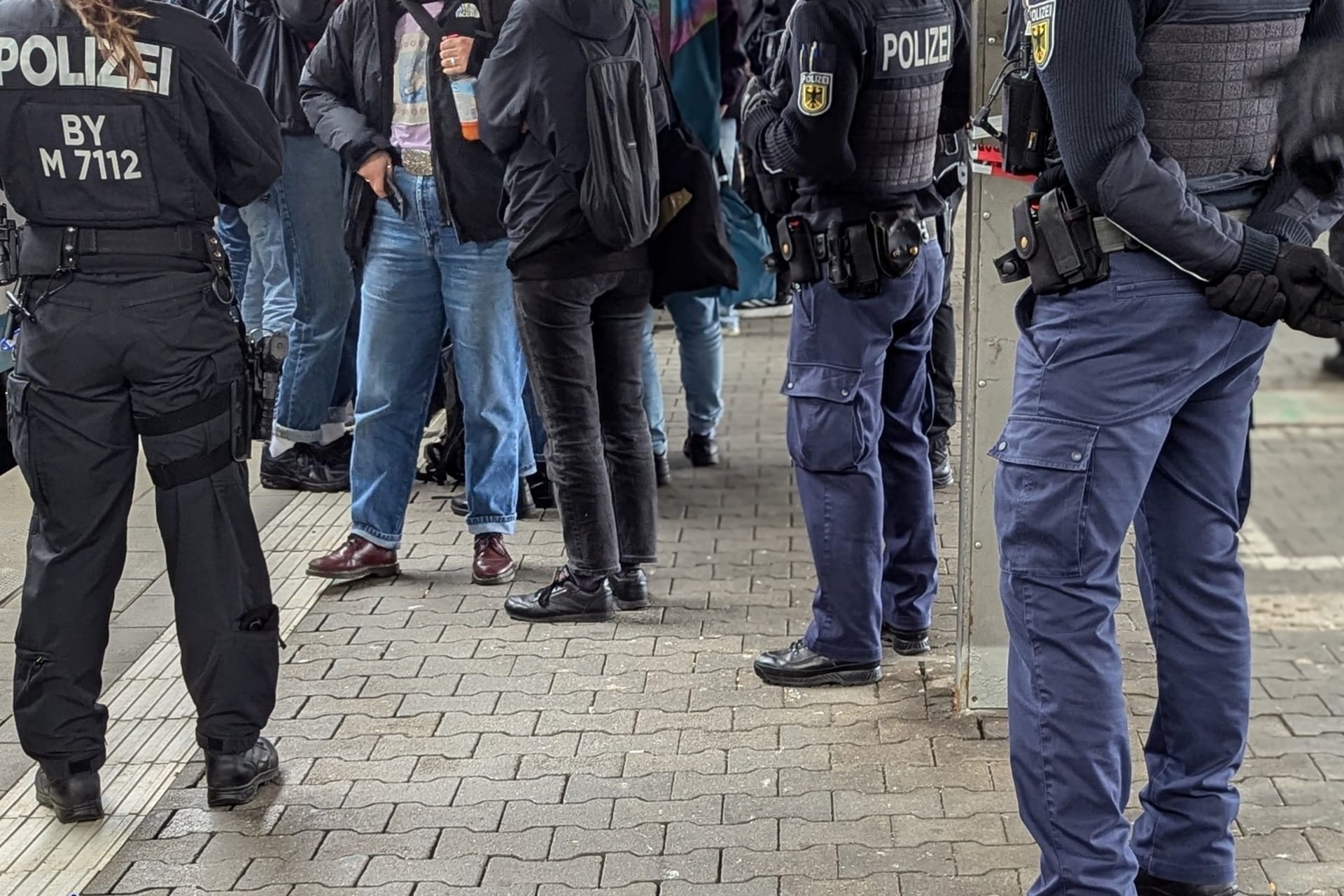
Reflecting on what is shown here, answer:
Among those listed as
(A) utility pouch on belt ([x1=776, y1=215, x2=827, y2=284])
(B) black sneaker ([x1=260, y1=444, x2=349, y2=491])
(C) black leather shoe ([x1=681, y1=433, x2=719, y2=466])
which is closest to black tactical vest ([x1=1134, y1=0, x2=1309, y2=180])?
(A) utility pouch on belt ([x1=776, y1=215, x2=827, y2=284])

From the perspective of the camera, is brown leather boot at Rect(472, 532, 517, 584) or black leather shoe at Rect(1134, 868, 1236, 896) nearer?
black leather shoe at Rect(1134, 868, 1236, 896)

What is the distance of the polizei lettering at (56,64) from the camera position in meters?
3.44

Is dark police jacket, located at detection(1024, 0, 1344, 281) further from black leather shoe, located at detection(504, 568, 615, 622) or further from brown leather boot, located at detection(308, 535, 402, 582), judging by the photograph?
brown leather boot, located at detection(308, 535, 402, 582)

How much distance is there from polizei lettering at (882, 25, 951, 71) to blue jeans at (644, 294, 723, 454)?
95.5 inches

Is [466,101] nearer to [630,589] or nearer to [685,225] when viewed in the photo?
[685,225]

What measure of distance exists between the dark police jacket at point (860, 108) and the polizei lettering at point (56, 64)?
1.63 meters

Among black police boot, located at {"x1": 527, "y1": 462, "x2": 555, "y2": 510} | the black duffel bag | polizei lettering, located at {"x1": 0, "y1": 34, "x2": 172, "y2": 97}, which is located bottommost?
black police boot, located at {"x1": 527, "y1": 462, "x2": 555, "y2": 510}

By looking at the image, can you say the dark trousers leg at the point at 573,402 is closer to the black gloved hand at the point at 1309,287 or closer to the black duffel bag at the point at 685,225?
the black duffel bag at the point at 685,225

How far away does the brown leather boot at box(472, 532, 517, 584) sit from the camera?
212 inches

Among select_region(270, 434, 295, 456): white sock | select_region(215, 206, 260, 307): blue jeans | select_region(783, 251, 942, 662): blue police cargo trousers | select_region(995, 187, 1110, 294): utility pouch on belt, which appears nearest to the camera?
select_region(995, 187, 1110, 294): utility pouch on belt

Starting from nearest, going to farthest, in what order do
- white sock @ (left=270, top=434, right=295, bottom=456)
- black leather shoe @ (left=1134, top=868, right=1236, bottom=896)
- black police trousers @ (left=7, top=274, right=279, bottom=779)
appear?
black leather shoe @ (left=1134, top=868, right=1236, bottom=896)
black police trousers @ (left=7, top=274, right=279, bottom=779)
white sock @ (left=270, top=434, right=295, bottom=456)

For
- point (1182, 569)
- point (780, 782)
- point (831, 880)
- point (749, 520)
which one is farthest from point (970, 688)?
point (749, 520)

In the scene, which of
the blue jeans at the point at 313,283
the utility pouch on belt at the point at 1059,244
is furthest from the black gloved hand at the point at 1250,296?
the blue jeans at the point at 313,283

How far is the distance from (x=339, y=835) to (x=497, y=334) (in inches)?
79.9
